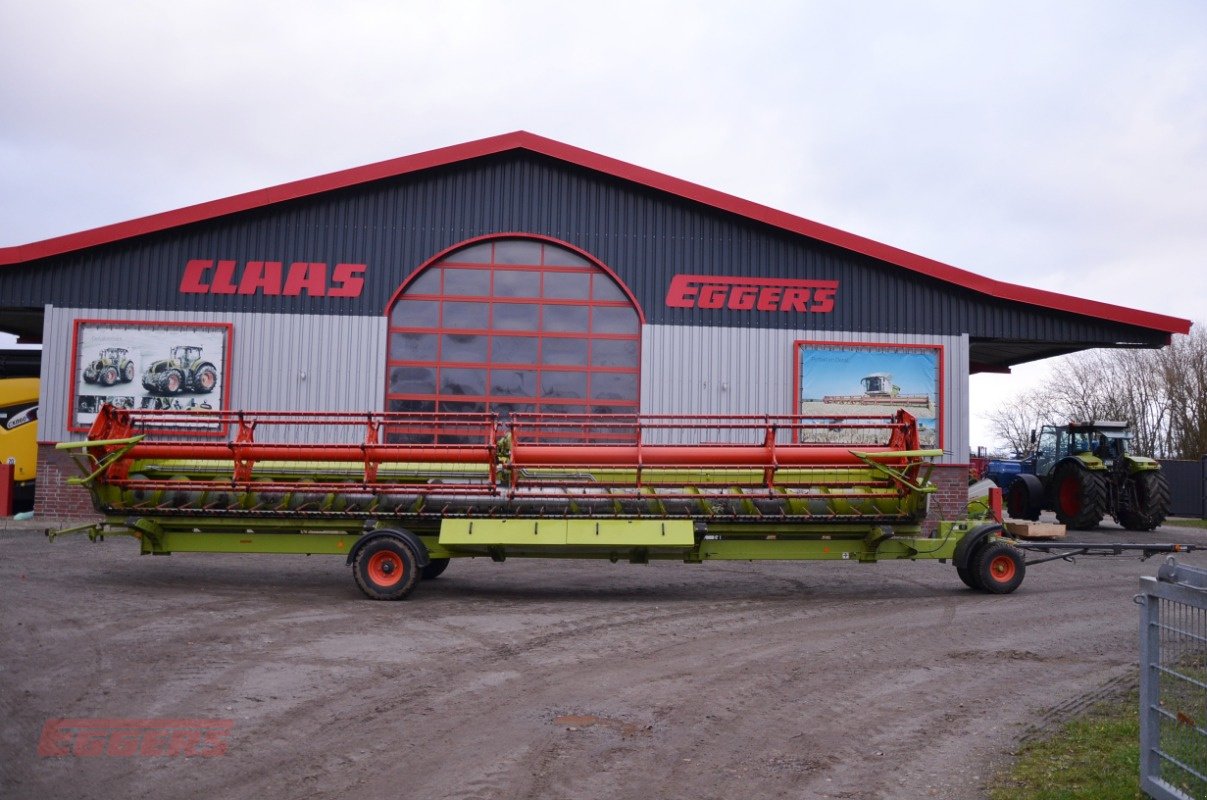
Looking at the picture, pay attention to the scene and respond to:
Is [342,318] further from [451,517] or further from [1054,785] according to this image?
[1054,785]

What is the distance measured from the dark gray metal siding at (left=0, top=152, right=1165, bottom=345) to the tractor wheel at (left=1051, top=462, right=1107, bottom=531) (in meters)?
3.58

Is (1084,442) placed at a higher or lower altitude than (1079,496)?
higher

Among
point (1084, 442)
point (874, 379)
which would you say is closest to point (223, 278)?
point (874, 379)

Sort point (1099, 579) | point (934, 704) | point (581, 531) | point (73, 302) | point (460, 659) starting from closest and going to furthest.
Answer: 1. point (934, 704)
2. point (460, 659)
3. point (581, 531)
4. point (1099, 579)
5. point (73, 302)

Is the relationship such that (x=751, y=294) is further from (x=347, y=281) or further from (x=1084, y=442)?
(x=1084, y=442)

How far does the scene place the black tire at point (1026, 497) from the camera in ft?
80.3

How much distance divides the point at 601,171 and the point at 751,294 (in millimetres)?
3798

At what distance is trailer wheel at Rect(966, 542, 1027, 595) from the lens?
12180 mm

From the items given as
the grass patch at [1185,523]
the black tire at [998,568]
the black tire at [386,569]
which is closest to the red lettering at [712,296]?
the black tire at [998,568]

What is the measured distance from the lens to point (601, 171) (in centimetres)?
2011

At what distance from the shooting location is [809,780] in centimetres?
539

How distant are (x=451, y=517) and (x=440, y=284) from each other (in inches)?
364

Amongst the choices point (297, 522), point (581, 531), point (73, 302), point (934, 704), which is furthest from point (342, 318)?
point (934, 704)

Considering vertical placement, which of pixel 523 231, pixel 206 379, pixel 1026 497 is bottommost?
pixel 1026 497
